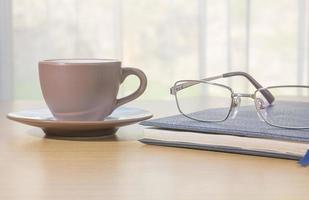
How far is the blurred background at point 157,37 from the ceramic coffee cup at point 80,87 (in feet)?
5.55

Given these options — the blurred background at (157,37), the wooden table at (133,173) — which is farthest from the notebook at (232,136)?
the blurred background at (157,37)

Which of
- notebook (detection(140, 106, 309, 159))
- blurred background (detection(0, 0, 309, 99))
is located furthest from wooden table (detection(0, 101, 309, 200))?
blurred background (detection(0, 0, 309, 99))

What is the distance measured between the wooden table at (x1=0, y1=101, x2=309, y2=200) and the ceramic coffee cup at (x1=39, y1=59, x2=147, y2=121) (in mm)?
43

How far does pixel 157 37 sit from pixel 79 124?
1822mm

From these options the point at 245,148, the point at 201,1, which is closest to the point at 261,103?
the point at 245,148

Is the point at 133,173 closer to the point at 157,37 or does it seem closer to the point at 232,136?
the point at 232,136

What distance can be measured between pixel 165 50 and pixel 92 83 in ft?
5.90

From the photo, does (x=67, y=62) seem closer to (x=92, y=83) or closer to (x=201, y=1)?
(x=92, y=83)

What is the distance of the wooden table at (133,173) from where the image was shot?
0.56m

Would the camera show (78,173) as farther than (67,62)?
No

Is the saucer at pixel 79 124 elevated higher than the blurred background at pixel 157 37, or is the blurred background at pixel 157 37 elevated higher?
the blurred background at pixel 157 37

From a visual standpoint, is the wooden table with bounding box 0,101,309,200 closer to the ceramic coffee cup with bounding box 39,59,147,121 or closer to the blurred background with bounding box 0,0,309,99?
the ceramic coffee cup with bounding box 39,59,147,121

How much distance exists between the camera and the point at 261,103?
86 cm

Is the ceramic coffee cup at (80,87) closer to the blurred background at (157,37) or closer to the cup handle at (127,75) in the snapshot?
the cup handle at (127,75)
